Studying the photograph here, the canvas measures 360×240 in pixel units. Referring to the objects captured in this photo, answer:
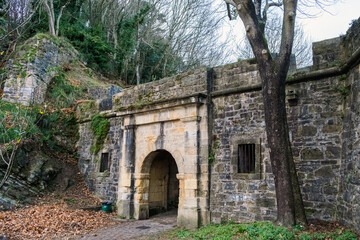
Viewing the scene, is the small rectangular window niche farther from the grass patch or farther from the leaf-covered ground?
the grass patch

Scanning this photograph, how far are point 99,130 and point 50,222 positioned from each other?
4.55m

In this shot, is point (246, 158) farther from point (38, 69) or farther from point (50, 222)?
point (38, 69)

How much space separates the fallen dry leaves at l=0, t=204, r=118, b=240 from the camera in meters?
7.43

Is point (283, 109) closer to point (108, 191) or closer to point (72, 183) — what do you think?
point (108, 191)

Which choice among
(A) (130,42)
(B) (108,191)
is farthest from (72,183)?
(A) (130,42)

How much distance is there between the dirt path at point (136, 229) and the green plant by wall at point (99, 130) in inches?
153

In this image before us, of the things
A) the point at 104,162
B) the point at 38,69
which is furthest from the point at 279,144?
the point at 38,69

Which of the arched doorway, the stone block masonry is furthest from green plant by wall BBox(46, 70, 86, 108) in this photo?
the arched doorway

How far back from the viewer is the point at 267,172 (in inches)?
284

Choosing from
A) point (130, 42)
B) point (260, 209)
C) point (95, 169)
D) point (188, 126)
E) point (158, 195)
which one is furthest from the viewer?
point (130, 42)

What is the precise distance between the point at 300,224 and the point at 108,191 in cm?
723

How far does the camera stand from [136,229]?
815 cm

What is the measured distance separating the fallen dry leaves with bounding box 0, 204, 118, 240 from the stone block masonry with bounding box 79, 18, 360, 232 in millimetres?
1115

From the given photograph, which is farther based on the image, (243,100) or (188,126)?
(188,126)
